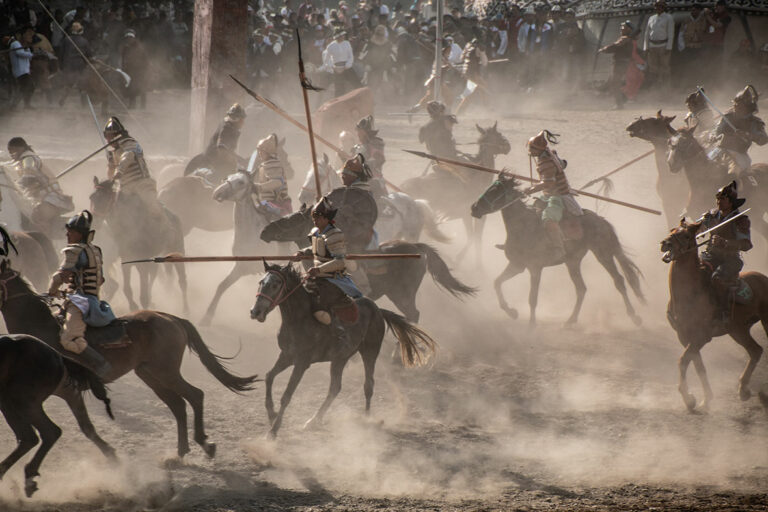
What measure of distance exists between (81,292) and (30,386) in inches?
41.6

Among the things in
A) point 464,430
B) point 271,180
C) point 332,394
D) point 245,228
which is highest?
point 271,180

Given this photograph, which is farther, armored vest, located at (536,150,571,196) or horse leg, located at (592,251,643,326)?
horse leg, located at (592,251,643,326)

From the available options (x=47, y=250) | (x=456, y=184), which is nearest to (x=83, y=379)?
(x=47, y=250)

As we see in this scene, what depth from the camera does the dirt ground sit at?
8086 millimetres

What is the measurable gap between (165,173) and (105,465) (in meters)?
10.3

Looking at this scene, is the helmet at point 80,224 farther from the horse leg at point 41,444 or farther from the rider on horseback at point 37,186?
the rider on horseback at point 37,186

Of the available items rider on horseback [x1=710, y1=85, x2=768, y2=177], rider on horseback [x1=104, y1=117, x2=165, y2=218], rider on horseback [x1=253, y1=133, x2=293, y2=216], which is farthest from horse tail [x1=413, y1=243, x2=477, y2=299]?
rider on horseback [x1=710, y1=85, x2=768, y2=177]

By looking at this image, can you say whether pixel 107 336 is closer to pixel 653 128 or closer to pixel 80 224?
pixel 80 224

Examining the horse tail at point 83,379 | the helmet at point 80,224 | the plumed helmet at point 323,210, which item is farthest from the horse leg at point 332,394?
the helmet at point 80,224

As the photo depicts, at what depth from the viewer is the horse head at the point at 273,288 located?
28.6ft

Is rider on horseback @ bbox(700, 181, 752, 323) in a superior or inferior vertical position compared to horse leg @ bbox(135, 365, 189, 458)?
superior

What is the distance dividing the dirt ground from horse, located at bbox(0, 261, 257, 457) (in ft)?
1.64

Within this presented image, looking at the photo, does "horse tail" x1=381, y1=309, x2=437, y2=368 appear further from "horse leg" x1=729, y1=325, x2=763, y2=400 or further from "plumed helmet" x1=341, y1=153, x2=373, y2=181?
"horse leg" x1=729, y1=325, x2=763, y2=400

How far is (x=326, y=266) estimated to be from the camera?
9266 mm
